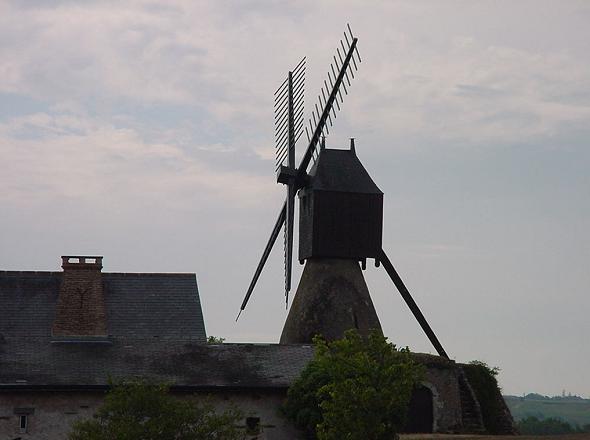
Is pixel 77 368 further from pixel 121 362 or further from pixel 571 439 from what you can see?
pixel 571 439

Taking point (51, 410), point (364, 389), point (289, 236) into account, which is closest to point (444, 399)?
point (289, 236)

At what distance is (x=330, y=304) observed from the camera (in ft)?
162

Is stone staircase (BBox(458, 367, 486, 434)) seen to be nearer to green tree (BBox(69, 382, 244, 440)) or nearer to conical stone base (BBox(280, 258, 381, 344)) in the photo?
conical stone base (BBox(280, 258, 381, 344))

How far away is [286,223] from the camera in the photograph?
5278cm

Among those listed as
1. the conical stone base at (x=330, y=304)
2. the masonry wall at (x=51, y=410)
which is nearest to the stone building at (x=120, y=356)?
the masonry wall at (x=51, y=410)

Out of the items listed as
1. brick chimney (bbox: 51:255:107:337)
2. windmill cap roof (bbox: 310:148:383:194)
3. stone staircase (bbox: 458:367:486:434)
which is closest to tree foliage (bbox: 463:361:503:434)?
stone staircase (bbox: 458:367:486:434)

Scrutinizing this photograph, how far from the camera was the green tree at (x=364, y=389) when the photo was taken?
34.2 m

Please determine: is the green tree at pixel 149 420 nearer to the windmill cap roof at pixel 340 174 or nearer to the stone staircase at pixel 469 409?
the stone staircase at pixel 469 409

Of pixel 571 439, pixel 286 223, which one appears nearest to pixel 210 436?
pixel 571 439

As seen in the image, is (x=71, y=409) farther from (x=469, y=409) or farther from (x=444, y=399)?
(x=469, y=409)

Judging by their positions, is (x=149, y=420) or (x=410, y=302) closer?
(x=149, y=420)

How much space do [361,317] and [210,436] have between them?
16.3 m

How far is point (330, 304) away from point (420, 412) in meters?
5.44

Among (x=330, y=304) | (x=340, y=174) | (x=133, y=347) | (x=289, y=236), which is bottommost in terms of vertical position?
(x=133, y=347)
